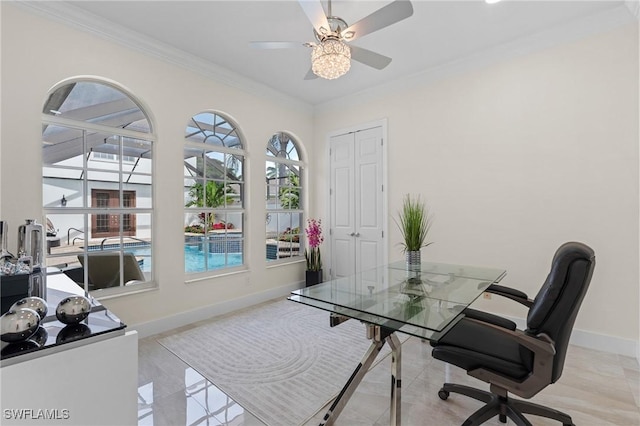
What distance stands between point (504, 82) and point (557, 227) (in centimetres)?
162

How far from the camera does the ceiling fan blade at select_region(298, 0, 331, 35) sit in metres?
1.90

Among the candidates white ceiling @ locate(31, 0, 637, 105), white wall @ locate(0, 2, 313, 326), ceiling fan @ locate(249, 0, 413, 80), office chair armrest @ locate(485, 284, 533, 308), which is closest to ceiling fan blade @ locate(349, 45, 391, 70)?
ceiling fan @ locate(249, 0, 413, 80)

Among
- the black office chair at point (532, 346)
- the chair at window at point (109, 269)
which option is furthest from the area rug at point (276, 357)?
the black office chair at point (532, 346)

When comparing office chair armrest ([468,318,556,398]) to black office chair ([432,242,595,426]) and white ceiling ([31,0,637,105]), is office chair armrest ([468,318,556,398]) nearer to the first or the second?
black office chair ([432,242,595,426])

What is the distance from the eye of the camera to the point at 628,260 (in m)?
2.66

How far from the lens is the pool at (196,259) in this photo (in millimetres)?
3199

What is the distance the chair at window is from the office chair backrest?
3.41m

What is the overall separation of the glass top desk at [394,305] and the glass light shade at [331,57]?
159 centimetres

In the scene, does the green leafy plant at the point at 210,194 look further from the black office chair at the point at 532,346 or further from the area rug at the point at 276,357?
the black office chair at the point at 532,346

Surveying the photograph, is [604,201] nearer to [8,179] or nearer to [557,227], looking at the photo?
[557,227]

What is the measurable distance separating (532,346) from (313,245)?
11.3 ft

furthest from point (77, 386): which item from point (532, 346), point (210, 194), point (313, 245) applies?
point (313, 245)

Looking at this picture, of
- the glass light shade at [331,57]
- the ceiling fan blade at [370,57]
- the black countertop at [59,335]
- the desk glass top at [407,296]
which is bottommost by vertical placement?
the desk glass top at [407,296]

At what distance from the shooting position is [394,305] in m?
1.73
